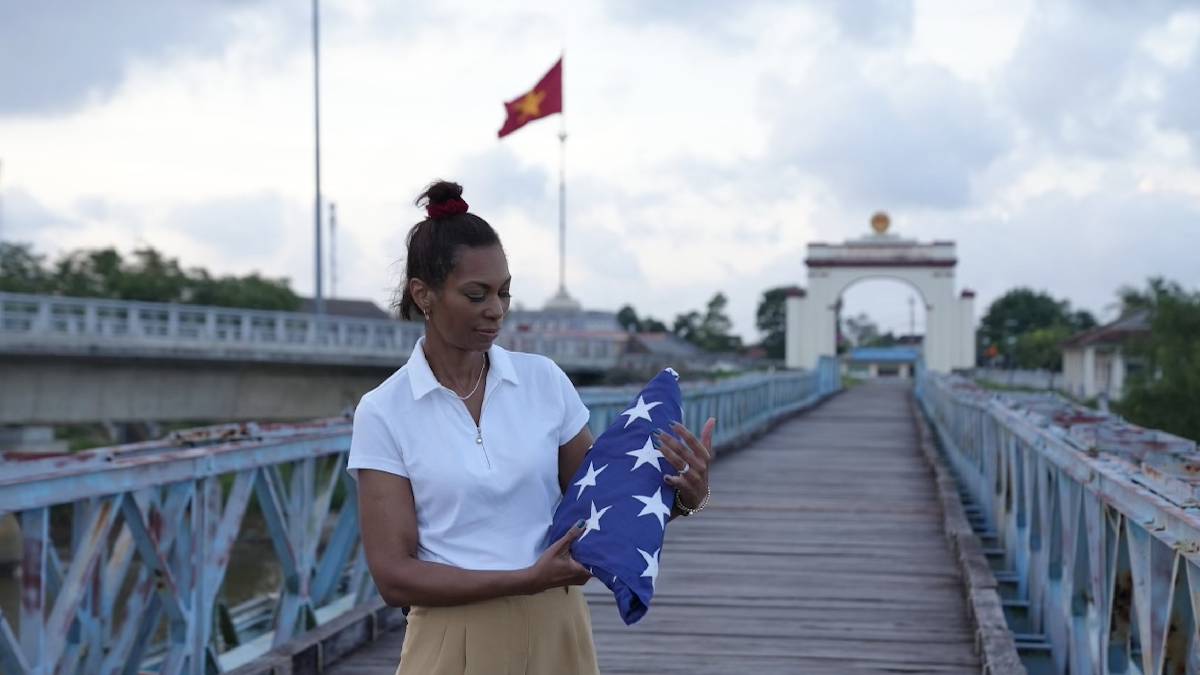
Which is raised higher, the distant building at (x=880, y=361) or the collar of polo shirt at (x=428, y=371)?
the collar of polo shirt at (x=428, y=371)

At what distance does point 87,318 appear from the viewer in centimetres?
2184

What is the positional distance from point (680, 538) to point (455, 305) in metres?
6.66

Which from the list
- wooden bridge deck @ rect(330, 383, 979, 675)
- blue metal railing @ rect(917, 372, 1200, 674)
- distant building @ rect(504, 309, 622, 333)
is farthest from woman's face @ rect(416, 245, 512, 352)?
distant building @ rect(504, 309, 622, 333)

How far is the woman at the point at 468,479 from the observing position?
2.26 meters

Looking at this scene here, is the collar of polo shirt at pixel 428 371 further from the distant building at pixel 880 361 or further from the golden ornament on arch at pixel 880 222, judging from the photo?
the distant building at pixel 880 361

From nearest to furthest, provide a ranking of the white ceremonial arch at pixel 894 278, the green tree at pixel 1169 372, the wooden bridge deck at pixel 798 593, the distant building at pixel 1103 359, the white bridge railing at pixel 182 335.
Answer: the wooden bridge deck at pixel 798 593
the white bridge railing at pixel 182 335
the green tree at pixel 1169 372
the distant building at pixel 1103 359
the white ceremonial arch at pixel 894 278

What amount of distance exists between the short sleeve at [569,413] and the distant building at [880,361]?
8837 centimetres

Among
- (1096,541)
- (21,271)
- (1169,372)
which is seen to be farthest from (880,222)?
(1096,541)

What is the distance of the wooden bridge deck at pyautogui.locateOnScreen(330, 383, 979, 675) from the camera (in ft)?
17.8

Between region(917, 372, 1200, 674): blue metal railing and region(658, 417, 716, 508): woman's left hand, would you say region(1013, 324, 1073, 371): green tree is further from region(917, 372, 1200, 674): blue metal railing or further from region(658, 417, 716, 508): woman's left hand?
region(658, 417, 716, 508): woman's left hand

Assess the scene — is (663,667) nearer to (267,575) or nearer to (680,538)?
(680,538)

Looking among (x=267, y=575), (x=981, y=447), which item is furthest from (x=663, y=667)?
(x=267, y=575)

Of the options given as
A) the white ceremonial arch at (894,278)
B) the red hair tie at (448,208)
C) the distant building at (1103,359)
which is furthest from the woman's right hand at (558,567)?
the white ceremonial arch at (894,278)

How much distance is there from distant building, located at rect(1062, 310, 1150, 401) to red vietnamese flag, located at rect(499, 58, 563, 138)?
2020cm
